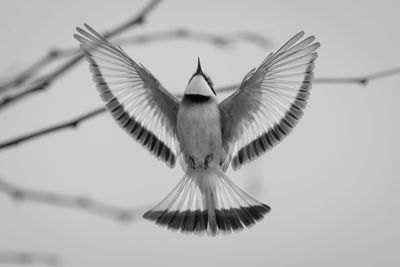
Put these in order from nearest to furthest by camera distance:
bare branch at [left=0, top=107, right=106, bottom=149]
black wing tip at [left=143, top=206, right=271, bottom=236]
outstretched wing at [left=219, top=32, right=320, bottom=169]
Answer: bare branch at [left=0, top=107, right=106, bottom=149] → outstretched wing at [left=219, top=32, right=320, bottom=169] → black wing tip at [left=143, top=206, right=271, bottom=236]

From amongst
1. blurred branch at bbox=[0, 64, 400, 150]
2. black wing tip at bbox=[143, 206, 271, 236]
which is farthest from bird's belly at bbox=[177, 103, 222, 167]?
blurred branch at bbox=[0, 64, 400, 150]

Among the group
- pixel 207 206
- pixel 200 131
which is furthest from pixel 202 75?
pixel 207 206

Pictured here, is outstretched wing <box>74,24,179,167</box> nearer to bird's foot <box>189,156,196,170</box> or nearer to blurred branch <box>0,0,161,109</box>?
bird's foot <box>189,156,196,170</box>

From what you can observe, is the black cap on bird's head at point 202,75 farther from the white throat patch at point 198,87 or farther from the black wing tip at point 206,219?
the black wing tip at point 206,219

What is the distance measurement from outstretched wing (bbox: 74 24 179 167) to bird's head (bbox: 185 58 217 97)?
0.33ft

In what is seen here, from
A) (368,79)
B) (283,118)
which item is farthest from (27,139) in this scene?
(283,118)

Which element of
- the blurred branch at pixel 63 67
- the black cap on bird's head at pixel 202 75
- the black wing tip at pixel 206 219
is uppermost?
the black cap on bird's head at pixel 202 75

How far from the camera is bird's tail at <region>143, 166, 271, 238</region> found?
1.66m

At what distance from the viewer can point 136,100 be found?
68.5 inches

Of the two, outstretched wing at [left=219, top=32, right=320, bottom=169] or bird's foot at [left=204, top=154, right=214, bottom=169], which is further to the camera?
bird's foot at [left=204, top=154, right=214, bottom=169]

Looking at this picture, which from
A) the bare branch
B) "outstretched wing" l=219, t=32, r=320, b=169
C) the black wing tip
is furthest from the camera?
the black wing tip

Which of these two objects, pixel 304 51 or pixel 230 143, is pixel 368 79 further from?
pixel 230 143

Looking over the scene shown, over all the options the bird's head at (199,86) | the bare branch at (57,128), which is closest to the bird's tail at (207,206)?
the bird's head at (199,86)

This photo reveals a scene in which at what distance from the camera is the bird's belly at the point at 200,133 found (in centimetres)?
167
